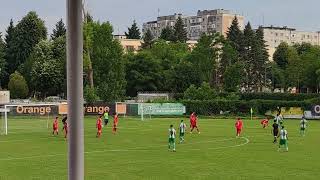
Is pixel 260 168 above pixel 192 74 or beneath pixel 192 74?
beneath

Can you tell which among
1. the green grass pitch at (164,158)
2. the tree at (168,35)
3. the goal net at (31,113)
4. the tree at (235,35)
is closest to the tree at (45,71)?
the goal net at (31,113)

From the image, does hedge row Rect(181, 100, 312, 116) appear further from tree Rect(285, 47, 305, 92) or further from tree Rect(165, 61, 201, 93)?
tree Rect(285, 47, 305, 92)

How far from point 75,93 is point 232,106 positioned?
70853 mm

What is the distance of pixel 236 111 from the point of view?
244 feet

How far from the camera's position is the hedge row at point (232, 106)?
239 feet

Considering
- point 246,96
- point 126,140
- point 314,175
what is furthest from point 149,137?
point 246,96

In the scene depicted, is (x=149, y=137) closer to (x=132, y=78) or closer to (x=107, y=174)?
(x=107, y=174)

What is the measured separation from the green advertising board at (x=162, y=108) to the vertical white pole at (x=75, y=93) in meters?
66.3

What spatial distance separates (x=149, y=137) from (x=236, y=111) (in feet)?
114

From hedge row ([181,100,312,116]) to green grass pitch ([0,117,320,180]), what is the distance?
2985 cm

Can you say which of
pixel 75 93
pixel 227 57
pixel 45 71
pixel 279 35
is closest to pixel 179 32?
pixel 227 57

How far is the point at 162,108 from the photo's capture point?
240 feet

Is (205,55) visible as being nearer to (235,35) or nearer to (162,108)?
(235,35)

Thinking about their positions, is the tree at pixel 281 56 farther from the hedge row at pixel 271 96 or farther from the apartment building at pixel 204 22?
the hedge row at pixel 271 96
